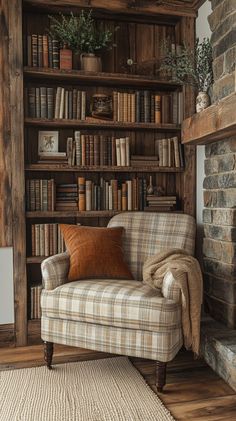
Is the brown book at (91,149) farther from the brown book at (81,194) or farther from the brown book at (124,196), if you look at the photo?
the brown book at (124,196)

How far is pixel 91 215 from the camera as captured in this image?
2.89 m

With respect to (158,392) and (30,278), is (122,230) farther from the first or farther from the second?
(158,392)

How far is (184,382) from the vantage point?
2.19m

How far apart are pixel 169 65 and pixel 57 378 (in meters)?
2.33

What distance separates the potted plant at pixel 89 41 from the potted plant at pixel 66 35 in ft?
0.14

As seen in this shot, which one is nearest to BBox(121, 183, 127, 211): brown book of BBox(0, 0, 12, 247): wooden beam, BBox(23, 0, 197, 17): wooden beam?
BBox(0, 0, 12, 247): wooden beam

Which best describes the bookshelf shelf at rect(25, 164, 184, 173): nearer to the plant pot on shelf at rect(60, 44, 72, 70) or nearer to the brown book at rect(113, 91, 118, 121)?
the brown book at rect(113, 91, 118, 121)

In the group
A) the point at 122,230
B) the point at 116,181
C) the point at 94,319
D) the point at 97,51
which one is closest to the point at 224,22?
the point at 97,51

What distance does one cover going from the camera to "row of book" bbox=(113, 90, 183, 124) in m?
2.93

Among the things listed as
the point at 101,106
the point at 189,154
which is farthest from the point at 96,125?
the point at 189,154

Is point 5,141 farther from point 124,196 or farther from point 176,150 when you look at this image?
point 176,150

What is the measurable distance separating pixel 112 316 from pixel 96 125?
4.84ft

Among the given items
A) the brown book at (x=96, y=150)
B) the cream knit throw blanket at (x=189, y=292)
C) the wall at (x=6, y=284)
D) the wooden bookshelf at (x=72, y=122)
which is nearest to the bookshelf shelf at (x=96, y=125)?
the wooden bookshelf at (x=72, y=122)

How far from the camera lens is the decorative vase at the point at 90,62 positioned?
A: 2.83 metres
